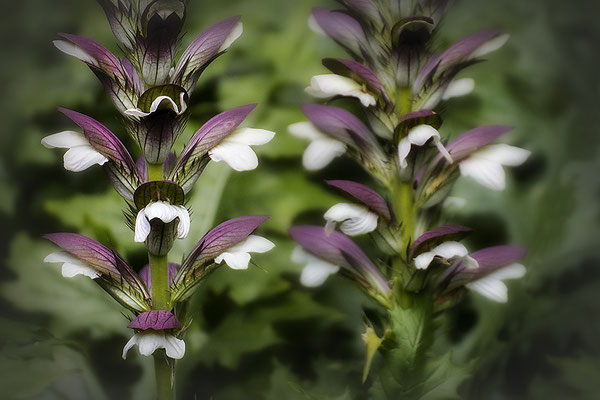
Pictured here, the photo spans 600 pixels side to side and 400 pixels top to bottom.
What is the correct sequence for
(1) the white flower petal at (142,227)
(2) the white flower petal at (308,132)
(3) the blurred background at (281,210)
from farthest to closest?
1. (3) the blurred background at (281,210)
2. (2) the white flower petal at (308,132)
3. (1) the white flower petal at (142,227)

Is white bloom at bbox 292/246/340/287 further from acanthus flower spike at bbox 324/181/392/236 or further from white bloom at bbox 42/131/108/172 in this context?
white bloom at bbox 42/131/108/172

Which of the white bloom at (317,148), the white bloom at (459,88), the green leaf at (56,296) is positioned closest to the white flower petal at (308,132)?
the white bloom at (317,148)

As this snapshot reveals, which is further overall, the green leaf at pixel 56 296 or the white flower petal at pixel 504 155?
the green leaf at pixel 56 296

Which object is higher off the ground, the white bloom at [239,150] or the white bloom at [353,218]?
the white bloom at [239,150]

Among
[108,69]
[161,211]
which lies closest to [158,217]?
[161,211]

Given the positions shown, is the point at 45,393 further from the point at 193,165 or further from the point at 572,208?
the point at 572,208

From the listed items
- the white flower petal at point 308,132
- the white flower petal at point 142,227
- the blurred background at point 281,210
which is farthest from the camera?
the blurred background at point 281,210

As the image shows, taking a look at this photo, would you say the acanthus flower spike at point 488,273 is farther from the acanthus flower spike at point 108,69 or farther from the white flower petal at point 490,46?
the acanthus flower spike at point 108,69

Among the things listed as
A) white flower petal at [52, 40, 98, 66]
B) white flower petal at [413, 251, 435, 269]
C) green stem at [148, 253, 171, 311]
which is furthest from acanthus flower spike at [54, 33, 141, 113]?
white flower petal at [413, 251, 435, 269]
